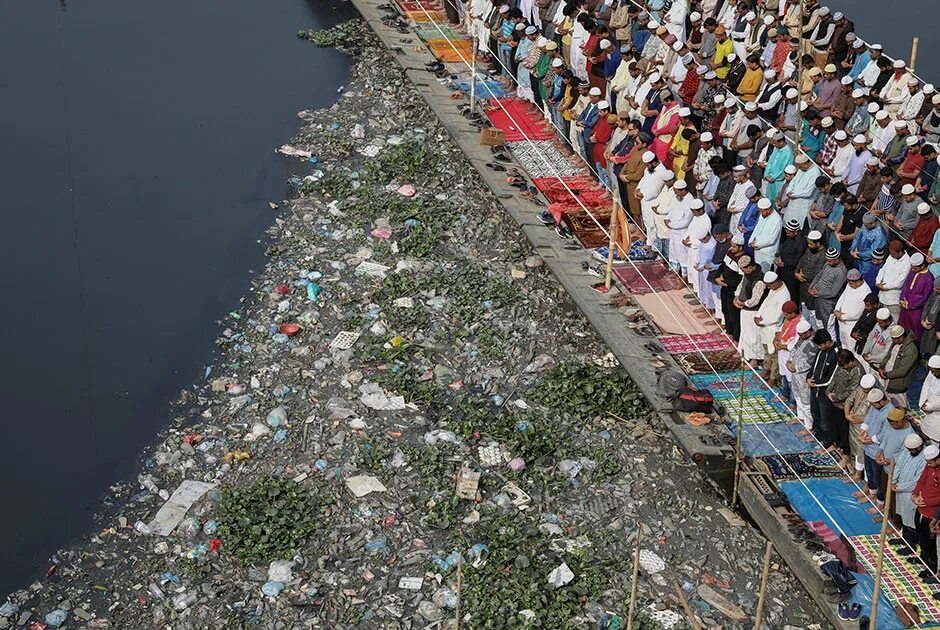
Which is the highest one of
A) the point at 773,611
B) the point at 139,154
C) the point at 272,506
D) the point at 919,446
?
the point at 919,446

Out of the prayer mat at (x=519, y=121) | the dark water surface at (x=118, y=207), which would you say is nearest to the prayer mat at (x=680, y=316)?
the prayer mat at (x=519, y=121)

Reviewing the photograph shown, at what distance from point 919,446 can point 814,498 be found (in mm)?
1305

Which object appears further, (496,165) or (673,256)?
(496,165)

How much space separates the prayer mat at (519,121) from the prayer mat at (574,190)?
0.86 metres

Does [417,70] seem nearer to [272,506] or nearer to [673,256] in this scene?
[673,256]

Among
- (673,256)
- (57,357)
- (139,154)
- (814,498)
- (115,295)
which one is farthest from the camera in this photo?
(139,154)

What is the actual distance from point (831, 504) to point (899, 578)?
3.23 ft

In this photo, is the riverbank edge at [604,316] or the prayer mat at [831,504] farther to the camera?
the prayer mat at [831,504]

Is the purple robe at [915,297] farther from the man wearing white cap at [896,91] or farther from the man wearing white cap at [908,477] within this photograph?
the man wearing white cap at [896,91]

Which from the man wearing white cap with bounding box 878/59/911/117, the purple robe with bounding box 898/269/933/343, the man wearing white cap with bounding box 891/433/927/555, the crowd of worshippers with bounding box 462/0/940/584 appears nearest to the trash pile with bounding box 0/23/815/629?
the man wearing white cap with bounding box 891/433/927/555

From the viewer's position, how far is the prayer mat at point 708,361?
13602mm

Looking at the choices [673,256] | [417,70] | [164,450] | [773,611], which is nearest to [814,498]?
[773,611]

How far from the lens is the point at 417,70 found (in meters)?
20.5

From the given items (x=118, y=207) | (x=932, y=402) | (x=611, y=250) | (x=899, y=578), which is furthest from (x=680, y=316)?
(x=118, y=207)
